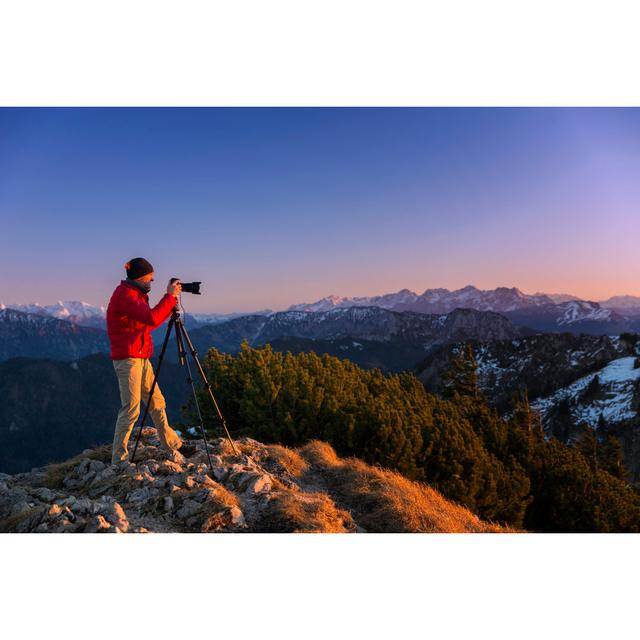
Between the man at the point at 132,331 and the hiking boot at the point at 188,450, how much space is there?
121 cm

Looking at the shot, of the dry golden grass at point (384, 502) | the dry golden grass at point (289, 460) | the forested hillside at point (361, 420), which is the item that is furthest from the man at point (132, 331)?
the forested hillside at point (361, 420)

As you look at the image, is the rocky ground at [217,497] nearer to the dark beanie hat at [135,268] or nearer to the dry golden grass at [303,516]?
the dry golden grass at [303,516]

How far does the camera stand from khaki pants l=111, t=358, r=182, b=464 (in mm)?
7336

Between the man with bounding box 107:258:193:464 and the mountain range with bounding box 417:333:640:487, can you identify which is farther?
the mountain range with bounding box 417:333:640:487

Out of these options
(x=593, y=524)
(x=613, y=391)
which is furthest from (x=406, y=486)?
(x=613, y=391)

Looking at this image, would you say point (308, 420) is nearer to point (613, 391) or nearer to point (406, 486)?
point (406, 486)

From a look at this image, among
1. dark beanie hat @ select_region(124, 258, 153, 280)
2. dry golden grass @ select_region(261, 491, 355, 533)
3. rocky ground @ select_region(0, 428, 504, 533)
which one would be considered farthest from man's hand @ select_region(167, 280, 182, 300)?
dry golden grass @ select_region(261, 491, 355, 533)

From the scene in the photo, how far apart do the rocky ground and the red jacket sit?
6.46 feet

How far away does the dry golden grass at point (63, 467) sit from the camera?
782 centimetres

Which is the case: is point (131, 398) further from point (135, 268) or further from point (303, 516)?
point (303, 516)

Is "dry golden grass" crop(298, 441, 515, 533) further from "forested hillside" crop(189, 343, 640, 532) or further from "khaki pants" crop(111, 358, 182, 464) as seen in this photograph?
"khaki pants" crop(111, 358, 182, 464)

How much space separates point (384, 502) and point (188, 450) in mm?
3926

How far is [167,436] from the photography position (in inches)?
329

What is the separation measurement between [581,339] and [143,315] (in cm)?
21268
